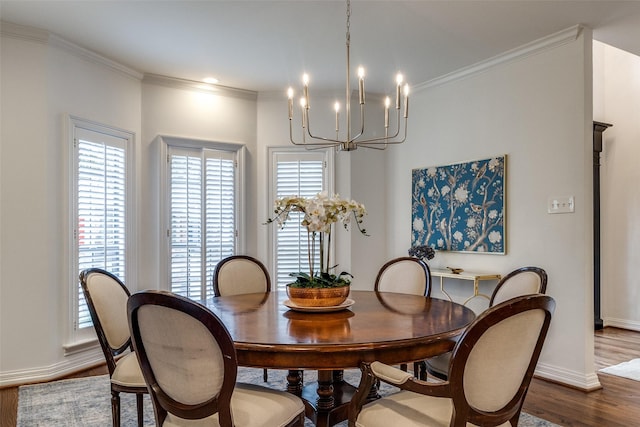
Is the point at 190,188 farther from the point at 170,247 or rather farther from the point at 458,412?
the point at 458,412

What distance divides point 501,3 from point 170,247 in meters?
3.55

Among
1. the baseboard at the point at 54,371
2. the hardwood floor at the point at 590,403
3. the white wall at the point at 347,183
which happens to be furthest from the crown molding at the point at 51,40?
the hardwood floor at the point at 590,403

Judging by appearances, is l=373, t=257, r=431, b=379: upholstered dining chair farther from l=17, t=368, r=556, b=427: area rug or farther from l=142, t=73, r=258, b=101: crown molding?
l=142, t=73, r=258, b=101: crown molding

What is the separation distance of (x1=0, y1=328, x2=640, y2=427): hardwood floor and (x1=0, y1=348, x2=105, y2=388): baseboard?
3.0 inches

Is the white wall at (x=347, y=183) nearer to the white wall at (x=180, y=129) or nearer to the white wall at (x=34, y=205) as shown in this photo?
the white wall at (x=180, y=129)

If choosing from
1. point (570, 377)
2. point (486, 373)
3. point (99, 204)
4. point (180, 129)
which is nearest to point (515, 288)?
point (486, 373)

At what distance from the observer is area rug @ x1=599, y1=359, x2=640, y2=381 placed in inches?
142

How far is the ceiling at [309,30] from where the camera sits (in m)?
3.12

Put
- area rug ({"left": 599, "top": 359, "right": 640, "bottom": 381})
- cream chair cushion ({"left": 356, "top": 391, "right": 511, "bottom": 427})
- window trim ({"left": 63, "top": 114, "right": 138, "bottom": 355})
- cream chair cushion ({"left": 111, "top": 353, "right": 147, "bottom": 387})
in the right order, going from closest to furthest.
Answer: cream chair cushion ({"left": 356, "top": 391, "right": 511, "bottom": 427}) < cream chair cushion ({"left": 111, "top": 353, "right": 147, "bottom": 387}) < area rug ({"left": 599, "top": 359, "right": 640, "bottom": 381}) < window trim ({"left": 63, "top": 114, "right": 138, "bottom": 355})

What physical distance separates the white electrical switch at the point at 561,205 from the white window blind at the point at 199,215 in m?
3.02

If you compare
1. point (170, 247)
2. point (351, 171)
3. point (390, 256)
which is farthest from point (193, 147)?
point (390, 256)

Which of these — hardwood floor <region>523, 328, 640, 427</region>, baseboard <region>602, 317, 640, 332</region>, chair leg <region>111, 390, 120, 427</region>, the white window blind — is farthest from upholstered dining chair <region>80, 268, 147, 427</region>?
baseboard <region>602, 317, 640, 332</region>

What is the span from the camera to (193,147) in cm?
478

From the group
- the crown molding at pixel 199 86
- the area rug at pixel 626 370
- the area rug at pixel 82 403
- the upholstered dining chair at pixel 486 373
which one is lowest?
the area rug at pixel 82 403
